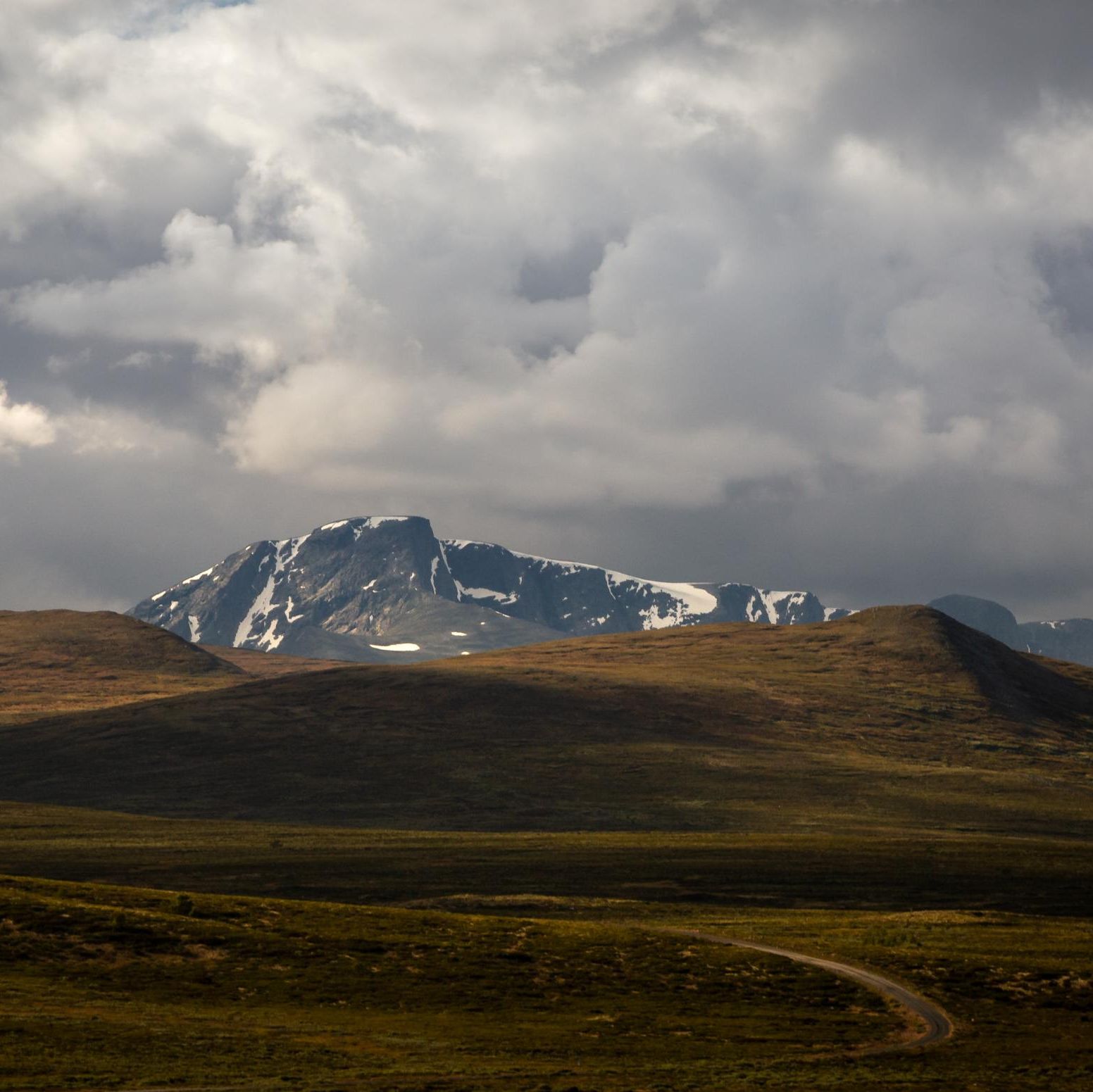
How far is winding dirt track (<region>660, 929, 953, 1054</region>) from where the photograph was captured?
5809 centimetres

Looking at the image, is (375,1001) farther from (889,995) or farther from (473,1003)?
(889,995)

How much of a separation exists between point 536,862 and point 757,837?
36894mm

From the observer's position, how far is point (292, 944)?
6919cm

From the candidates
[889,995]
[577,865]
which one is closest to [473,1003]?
[889,995]

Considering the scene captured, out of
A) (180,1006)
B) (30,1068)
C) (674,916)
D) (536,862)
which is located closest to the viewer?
(30,1068)

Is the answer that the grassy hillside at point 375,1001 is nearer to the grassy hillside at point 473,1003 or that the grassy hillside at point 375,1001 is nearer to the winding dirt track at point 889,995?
the grassy hillside at point 473,1003

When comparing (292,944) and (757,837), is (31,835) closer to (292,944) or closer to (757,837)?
(757,837)

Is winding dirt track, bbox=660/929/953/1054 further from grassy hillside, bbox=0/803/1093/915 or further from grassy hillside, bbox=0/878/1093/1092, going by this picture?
grassy hillside, bbox=0/803/1093/915

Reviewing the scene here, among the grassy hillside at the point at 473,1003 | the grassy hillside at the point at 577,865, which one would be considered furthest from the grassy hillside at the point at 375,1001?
the grassy hillside at the point at 577,865

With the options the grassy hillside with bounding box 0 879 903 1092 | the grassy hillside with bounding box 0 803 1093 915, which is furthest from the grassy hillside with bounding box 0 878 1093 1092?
the grassy hillside with bounding box 0 803 1093 915

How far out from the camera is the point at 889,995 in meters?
67.0

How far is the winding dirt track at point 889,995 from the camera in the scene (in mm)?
58094

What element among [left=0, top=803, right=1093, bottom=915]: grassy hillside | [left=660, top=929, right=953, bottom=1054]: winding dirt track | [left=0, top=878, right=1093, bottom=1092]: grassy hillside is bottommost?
[left=0, top=803, right=1093, bottom=915]: grassy hillside

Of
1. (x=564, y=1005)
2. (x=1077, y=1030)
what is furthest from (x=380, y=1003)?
(x=1077, y=1030)
